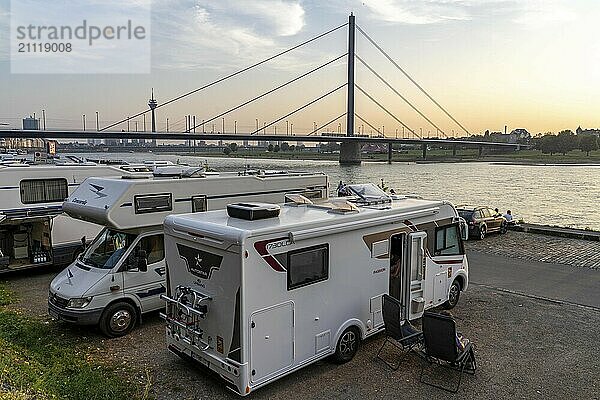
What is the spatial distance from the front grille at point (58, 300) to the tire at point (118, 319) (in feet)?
2.03

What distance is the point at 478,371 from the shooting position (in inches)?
277

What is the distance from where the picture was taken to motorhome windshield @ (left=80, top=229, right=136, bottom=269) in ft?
27.2

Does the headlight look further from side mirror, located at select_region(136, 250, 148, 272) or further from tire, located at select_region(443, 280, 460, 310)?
tire, located at select_region(443, 280, 460, 310)

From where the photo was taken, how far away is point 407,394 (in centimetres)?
638

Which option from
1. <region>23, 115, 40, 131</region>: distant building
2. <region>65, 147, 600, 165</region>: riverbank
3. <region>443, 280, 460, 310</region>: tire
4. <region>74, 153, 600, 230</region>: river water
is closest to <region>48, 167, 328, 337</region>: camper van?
<region>443, 280, 460, 310</region>: tire

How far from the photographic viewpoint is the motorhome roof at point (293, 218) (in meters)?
5.97

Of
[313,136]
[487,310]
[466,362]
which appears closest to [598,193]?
[313,136]

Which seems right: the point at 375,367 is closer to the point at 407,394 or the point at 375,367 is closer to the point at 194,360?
the point at 407,394

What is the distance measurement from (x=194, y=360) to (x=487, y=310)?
5771 millimetres

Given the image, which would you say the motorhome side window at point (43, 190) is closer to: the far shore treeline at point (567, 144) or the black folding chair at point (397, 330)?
the black folding chair at point (397, 330)

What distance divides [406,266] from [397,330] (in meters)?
1.16

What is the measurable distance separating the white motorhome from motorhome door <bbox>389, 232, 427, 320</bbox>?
7.60 meters

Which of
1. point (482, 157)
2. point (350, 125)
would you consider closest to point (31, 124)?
point (350, 125)

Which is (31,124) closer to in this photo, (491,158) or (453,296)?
(453,296)
